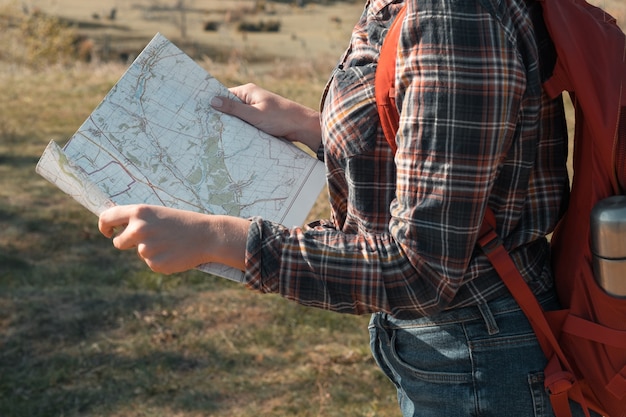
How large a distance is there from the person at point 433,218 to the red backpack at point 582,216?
0.03 meters

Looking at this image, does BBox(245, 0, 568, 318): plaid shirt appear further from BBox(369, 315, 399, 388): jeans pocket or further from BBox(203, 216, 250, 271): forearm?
BBox(369, 315, 399, 388): jeans pocket

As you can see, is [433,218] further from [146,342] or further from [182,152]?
[146,342]

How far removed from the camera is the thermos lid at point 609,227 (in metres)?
1.47

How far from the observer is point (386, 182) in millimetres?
1542

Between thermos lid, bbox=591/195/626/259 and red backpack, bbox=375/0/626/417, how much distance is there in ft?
0.08

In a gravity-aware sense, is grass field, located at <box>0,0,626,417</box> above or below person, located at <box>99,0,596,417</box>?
below

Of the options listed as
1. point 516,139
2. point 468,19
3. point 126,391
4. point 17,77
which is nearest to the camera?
point 468,19

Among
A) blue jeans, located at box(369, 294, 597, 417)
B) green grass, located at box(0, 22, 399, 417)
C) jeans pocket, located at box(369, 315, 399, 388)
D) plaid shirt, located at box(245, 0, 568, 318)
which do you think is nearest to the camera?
plaid shirt, located at box(245, 0, 568, 318)

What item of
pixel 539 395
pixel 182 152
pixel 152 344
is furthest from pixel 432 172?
pixel 152 344

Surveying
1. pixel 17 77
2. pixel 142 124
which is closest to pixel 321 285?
pixel 142 124

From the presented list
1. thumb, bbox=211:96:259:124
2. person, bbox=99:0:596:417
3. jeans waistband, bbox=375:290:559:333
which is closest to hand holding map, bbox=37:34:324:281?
thumb, bbox=211:96:259:124

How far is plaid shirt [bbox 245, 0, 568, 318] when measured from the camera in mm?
1350

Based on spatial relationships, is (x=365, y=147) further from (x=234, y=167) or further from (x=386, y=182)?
(x=234, y=167)

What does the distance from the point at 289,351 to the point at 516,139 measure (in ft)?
9.36
